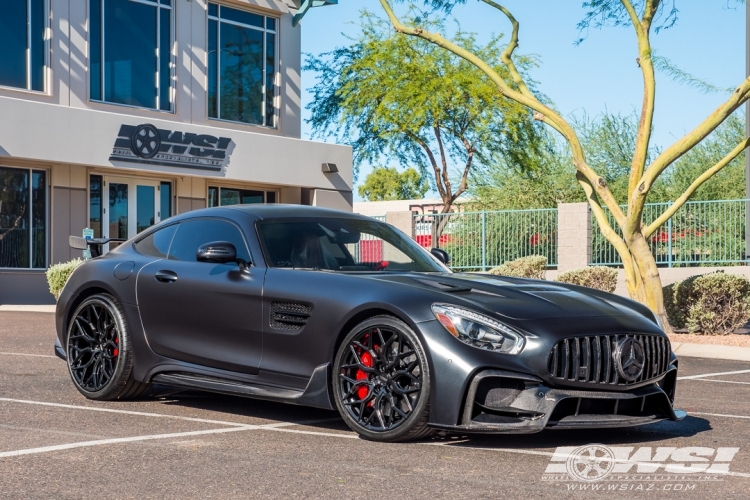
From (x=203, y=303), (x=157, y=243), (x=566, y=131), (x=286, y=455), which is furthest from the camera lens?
(x=566, y=131)

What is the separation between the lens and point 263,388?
22.9ft

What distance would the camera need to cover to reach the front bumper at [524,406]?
595 cm

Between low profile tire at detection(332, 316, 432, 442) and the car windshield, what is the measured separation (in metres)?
0.88

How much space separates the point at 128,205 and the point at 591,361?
22.2m

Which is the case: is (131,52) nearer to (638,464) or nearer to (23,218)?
(23,218)

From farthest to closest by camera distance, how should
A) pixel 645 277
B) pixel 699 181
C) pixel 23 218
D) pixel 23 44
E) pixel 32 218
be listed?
1. pixel 32 218
2. pixel 23 218
3. pixel 23 44
4. pixel 645 277
5. pixel 699 181

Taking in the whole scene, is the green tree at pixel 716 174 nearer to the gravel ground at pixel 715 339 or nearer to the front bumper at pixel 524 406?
the gravel ground at pixel 715 339

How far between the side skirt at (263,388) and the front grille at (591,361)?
4.75 feet

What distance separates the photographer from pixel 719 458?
5.98 metres

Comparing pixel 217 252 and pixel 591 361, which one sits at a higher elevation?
pixel 217 252

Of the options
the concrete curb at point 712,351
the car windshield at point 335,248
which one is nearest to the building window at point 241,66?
the concrete curb at point 712,351

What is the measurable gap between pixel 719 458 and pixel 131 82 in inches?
889

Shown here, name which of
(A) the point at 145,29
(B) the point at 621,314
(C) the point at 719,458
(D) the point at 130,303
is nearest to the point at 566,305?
(B) the point at 621,314

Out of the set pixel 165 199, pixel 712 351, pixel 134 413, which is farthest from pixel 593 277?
pixel 134 413
